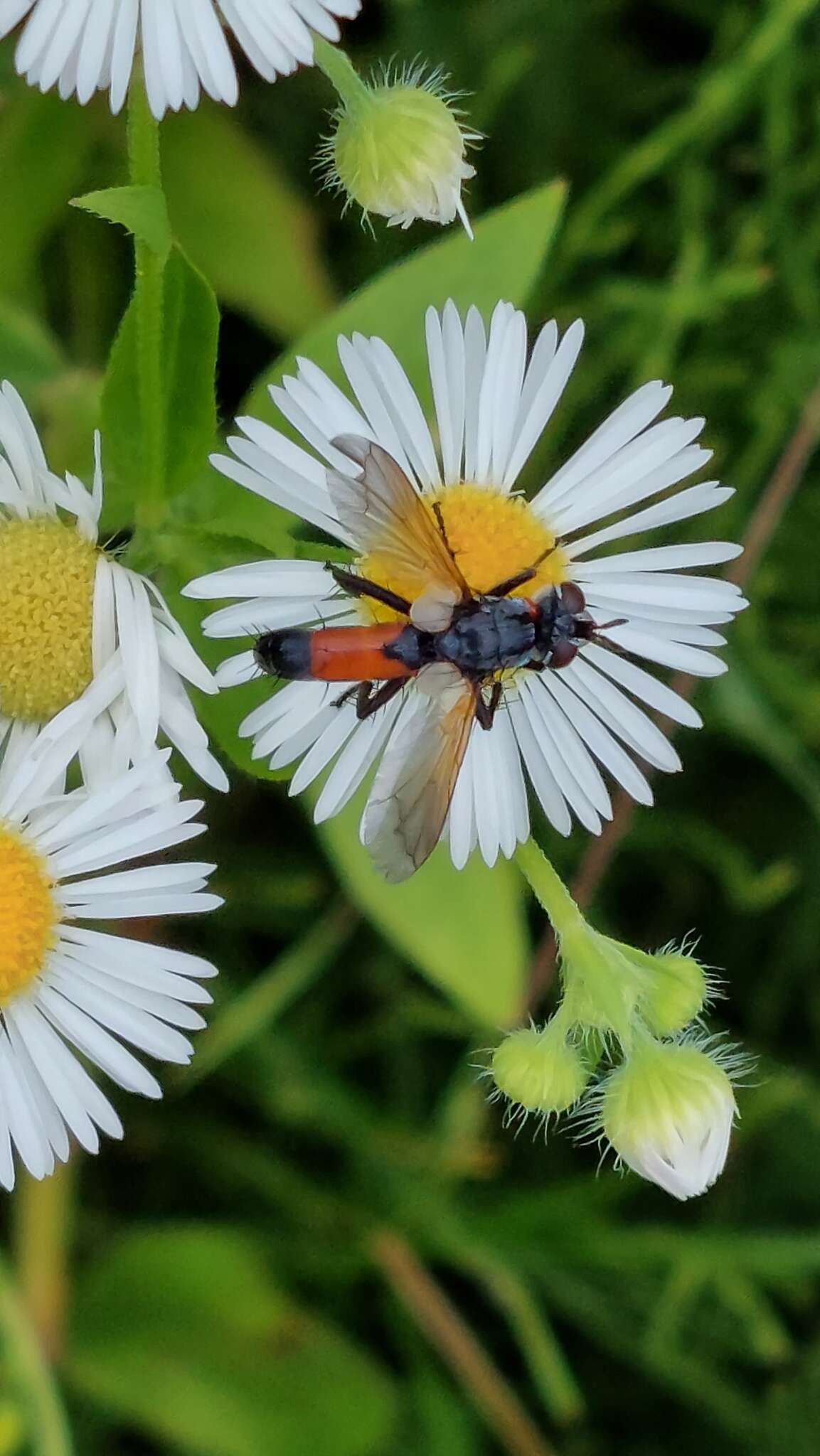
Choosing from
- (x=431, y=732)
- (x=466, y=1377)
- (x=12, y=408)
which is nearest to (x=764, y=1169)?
(x=466, y=1377)

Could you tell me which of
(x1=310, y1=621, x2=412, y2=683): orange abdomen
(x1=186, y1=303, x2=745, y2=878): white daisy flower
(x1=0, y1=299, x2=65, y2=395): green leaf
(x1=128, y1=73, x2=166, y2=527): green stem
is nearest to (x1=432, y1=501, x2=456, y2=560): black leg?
(x1=186, y1=303, x2=745, y2=878): white daisy flower

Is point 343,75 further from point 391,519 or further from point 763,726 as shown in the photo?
point 763,726

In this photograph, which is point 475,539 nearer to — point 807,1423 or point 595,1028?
point 595,1028

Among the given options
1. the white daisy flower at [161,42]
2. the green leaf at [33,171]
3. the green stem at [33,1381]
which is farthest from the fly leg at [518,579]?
the green stem at [33,1381]

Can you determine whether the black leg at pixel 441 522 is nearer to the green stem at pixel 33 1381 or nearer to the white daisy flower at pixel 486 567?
the white daisy flower at pixel 486 567

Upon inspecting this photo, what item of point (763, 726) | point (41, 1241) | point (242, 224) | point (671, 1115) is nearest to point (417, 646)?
point (671, 1115)
